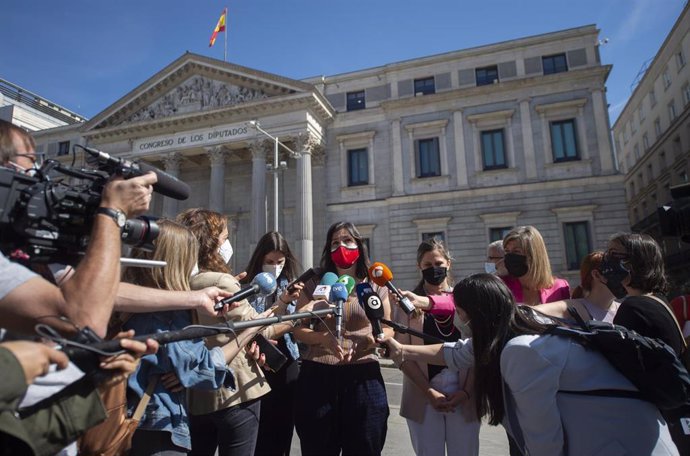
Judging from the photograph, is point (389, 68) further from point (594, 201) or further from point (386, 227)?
point (594, 201)

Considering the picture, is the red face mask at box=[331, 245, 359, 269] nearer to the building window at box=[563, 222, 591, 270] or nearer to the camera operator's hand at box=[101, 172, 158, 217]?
the camera operator's hand at box=[101, 172, 158, 217]

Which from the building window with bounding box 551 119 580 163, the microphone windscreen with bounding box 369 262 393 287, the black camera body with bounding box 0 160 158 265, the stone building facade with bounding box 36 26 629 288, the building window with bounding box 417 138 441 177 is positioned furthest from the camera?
the building window with bounding box 417 138 441 177

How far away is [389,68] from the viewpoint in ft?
87.0

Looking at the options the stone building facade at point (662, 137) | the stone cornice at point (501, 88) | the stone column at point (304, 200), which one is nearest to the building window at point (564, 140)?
the stone cornice at point (501, 88)

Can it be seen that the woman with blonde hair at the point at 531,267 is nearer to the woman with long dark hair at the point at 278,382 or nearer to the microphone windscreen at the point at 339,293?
the microphone windscreen at the point at 339,293

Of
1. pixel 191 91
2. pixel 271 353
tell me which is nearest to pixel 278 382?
pixel 271 353

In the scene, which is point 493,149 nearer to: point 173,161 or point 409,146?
point 409,146

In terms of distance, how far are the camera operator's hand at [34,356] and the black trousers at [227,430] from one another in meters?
1.93

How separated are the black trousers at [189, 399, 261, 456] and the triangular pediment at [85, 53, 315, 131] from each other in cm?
2396

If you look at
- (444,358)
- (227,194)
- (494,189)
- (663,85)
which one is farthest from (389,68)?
(444,358)

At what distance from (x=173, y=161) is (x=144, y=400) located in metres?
27.3

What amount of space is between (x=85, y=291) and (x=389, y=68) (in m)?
27.4

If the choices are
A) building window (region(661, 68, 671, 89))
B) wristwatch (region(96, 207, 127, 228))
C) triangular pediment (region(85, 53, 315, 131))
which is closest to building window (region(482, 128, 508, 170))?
triangular pediment (region(85, 53, 315, 131))

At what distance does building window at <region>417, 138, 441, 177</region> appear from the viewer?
2458cm
